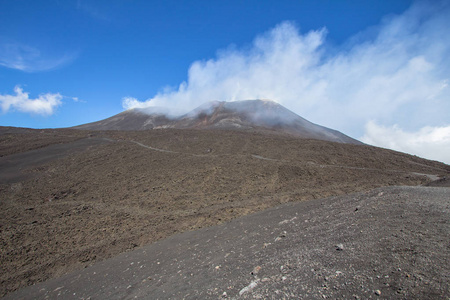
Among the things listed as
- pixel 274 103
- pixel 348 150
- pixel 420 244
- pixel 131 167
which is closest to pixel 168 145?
pixel 131 167

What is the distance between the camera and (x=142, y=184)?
1953 centimetres

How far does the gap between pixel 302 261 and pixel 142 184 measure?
16986 millimetres

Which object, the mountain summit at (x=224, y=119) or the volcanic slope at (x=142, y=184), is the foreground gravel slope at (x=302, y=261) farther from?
the mountain summit at (x=224, y=119)

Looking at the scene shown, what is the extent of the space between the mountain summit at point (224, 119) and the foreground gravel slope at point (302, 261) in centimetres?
5165

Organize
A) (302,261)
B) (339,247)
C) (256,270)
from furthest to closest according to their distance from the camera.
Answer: (256,270) < (339,247) < (302,261)

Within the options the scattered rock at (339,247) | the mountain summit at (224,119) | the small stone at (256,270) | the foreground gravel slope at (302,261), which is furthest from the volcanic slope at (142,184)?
the mountain summit at (224,119)

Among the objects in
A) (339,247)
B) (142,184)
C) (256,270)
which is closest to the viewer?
(339,247)

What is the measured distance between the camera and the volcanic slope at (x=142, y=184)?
1070cm

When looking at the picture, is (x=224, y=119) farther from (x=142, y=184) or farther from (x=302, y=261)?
(x=302, y=261)

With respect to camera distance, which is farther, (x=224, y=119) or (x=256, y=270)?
(x=224, y=119)

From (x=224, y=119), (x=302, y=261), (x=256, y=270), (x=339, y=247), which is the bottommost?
(x=256, y=270)

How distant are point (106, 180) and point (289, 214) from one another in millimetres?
16905

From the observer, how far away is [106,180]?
20438mm

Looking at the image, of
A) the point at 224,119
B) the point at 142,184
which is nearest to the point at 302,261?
the point at 142,184
